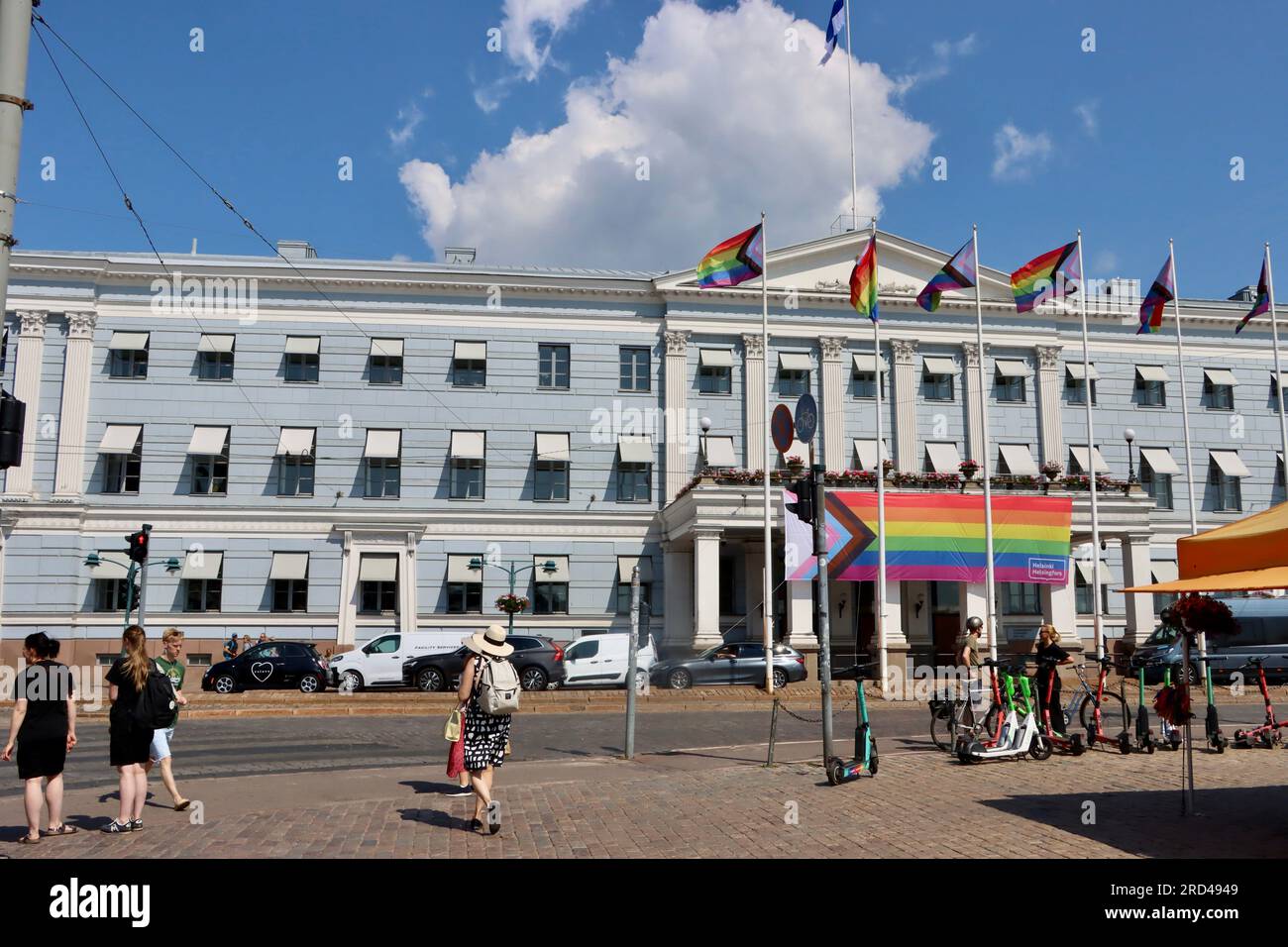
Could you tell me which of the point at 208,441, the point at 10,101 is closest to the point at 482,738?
the point at 10,101

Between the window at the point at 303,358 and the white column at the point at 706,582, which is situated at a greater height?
the window at the point at 303,358

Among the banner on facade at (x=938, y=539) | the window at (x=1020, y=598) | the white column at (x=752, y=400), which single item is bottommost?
the window at (x=1020, y=598)

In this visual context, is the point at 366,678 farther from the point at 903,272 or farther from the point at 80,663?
the point at 903,272

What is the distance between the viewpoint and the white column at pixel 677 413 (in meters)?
37.1

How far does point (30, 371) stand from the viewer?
115 feet

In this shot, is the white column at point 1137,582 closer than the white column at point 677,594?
Yes

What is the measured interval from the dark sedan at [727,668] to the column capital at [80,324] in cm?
2345

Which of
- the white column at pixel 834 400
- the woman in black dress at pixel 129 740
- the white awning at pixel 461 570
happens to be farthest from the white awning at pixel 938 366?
the woman in black dress at pixel 129 740

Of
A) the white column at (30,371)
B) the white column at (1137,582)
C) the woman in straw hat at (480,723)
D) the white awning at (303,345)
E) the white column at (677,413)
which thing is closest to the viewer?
the woman in straw hat at (480,723)

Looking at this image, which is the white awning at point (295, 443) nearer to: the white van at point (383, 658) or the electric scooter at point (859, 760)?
the white van at point (383, 658)

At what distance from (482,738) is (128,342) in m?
31.8

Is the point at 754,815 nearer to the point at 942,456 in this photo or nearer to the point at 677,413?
the point at 677,413
